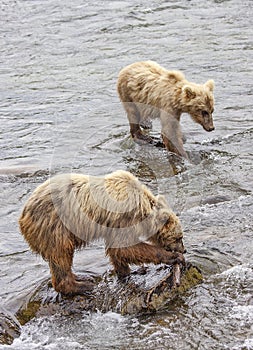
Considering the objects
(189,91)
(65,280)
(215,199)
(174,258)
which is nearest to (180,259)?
(174,258)

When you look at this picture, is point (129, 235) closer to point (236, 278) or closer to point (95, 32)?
point (236, 278)

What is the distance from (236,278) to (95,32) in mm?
12230

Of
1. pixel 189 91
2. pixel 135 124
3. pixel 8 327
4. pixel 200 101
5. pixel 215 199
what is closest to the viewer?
pixel 8 327

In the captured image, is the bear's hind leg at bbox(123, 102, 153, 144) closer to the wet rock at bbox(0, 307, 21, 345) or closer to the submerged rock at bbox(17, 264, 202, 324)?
the submerged rock at bbox(17, 264, 202, 324)

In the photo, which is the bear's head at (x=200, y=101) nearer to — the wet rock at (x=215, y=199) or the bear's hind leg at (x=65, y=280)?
the wet rock at (x=215, y=199)

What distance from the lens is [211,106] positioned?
35.9 ft

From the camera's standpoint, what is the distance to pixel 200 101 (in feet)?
35.6

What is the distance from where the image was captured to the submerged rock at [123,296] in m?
6.82

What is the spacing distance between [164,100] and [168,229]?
4416mm

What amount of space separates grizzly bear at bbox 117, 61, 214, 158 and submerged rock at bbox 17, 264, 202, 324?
4139 millimetres

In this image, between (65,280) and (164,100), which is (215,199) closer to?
(164,100)

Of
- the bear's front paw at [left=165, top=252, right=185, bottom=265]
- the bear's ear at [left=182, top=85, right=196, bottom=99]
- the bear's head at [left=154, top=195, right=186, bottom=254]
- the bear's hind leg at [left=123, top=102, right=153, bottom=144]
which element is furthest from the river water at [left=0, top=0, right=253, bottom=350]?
the bear's ear at [left=182, top=85, right=196, bottom=99]

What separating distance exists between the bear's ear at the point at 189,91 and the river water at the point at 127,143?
2.95 ft

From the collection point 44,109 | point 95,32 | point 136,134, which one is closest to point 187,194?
point 136,134
